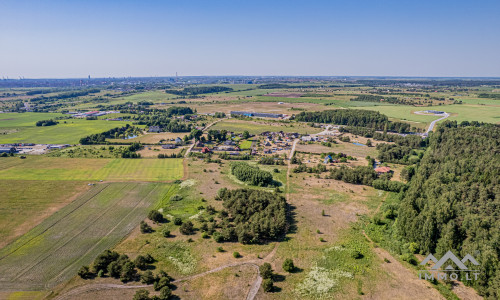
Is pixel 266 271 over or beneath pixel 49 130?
beneath

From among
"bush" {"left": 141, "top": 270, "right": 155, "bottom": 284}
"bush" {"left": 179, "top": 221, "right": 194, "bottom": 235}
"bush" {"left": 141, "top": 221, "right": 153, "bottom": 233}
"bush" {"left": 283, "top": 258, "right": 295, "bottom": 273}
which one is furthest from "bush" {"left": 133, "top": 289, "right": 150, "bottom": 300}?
"bush" {"left": 283, "top": 258, "right": 295, "bottom": 273}

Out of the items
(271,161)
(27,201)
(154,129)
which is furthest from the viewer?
(154,129)

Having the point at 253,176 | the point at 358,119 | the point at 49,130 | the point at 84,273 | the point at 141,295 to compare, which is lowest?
the point at 84,273

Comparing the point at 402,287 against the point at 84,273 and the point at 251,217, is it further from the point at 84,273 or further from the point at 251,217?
the point at 84,273

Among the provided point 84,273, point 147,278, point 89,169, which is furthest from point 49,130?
point 147,278

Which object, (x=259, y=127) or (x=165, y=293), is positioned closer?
(x=165, y=293)

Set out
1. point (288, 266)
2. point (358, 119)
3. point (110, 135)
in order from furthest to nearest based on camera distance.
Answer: point (358, 119)
point (110, 135)
point (288, 266)

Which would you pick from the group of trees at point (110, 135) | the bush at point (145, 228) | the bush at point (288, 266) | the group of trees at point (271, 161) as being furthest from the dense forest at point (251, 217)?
the group of trees at point (110, 135)
